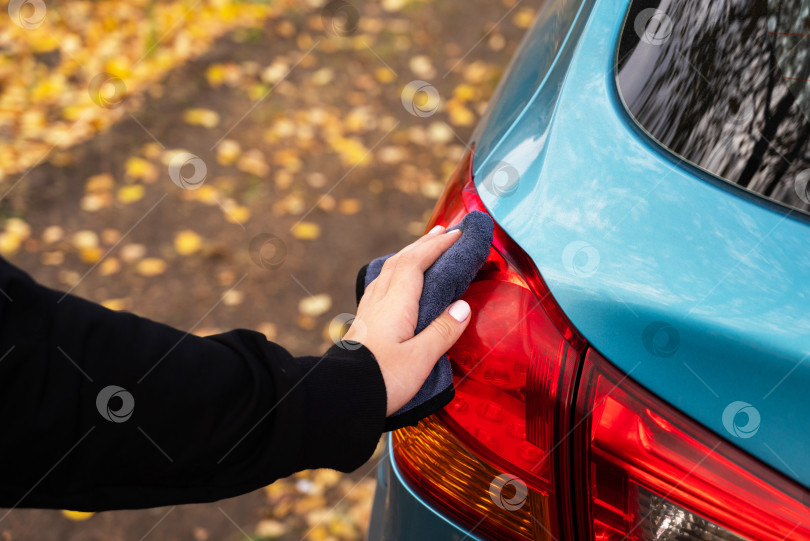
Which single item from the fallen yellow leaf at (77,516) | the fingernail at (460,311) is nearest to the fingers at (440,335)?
the fingernail at (460,311)

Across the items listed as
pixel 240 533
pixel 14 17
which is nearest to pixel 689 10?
pixel 240 533

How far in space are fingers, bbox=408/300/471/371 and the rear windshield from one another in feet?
1.51

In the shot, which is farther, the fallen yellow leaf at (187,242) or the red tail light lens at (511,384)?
the fallen yellow leaf at (187,242)

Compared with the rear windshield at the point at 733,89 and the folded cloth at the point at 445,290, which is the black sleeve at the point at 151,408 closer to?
the folded cloth at the point at 445,290

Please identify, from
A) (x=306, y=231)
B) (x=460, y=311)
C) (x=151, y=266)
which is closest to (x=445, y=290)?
(x=460, y=311)

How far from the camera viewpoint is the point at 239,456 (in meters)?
1.05

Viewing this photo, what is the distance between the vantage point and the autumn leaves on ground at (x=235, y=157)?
3176mm

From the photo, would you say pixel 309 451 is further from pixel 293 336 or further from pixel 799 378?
pixel 293 336

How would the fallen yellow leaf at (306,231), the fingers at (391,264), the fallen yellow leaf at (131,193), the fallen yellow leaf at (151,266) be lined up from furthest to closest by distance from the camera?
the fallen yellow leaf at (131,193) < the fallen yellow leaf at (306,231) < the fallen yellow leaf at (151,266) < the fingers at (391,264)

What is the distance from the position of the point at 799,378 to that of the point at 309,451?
743mm

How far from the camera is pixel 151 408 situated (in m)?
0.99

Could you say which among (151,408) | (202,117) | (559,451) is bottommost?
(202,117)

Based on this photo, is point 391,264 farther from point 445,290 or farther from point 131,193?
point 131,193

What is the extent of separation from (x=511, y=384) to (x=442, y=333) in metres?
0.15
